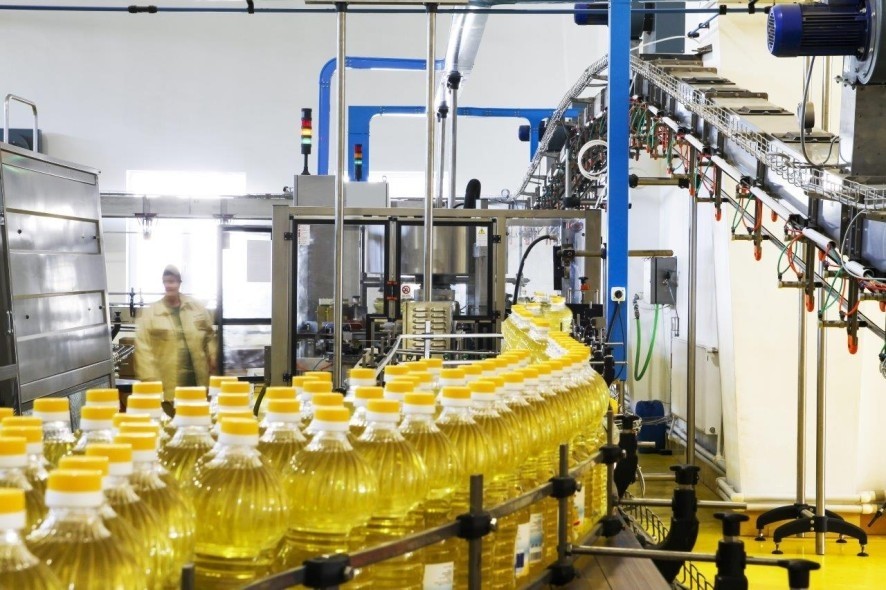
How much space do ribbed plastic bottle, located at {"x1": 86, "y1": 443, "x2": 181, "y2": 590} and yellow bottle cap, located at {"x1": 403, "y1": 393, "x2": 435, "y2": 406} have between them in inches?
15.8

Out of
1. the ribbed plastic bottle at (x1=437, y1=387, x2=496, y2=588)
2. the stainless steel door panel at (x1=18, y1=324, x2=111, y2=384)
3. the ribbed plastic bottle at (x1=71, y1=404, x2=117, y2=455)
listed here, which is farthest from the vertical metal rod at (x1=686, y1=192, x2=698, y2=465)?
the ribbed plastic bottle at (x1=71, y1=404, x2=117, y2=455)

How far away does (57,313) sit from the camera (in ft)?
15.2

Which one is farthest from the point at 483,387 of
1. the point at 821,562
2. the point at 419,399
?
the point at 821,562

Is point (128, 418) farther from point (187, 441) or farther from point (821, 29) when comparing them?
point (821, 29)

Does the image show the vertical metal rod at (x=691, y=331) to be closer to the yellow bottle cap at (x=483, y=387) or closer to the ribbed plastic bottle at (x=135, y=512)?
the yellow bottle cap at (x=483, y=387)

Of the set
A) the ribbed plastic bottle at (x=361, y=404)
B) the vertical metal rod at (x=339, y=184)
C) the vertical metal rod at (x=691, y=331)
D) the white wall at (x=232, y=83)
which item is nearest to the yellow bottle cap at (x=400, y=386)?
the ribbed plastic bottle at (x=361, y=404)

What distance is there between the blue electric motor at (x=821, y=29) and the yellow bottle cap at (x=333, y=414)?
197 centimetres

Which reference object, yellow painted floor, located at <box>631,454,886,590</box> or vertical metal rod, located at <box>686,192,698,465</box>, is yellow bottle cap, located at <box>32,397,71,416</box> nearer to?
yellow painted floor, located at <box>631,454,886,590</box>

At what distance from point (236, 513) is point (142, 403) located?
0.87 feet

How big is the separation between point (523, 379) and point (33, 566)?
947mm

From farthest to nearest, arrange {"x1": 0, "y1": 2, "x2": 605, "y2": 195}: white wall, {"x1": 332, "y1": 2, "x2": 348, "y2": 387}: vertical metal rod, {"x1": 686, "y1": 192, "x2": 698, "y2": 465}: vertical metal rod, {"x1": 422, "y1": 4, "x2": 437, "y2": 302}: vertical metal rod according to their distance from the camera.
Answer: {"x1": 0, "y1": 2, "x2": 605, "y2": 195}: white wall, {"x1": 686, "y1": 192, "x2": 698, "y2": 465}: vertical metal rod, {"x1": 422, "y1": 4, "x2": 437, "y2": 302}: vertical metal rod, {"x1": 332, "y1": 2, "x2": 348, "y2": 387}: vertical metal rod

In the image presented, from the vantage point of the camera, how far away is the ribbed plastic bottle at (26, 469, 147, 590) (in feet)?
2.45

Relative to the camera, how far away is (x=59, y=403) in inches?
45.5

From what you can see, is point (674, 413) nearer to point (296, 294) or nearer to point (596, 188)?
point (596, 188)
